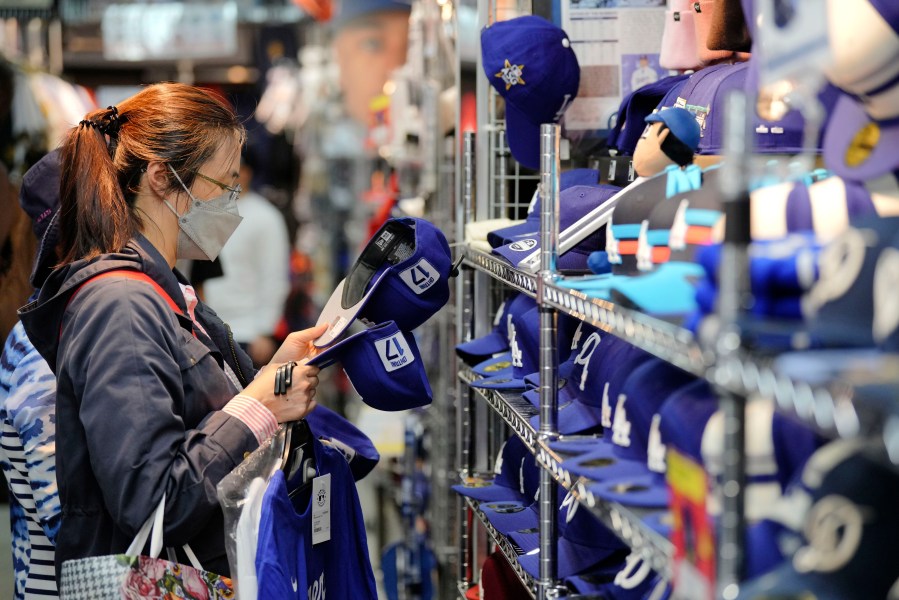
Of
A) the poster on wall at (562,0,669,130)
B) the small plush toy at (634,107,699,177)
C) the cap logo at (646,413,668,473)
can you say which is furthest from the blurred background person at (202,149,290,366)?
the cap logo at (646,413,668,473)

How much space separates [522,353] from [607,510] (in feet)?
3.40

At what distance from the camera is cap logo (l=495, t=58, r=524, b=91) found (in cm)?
276

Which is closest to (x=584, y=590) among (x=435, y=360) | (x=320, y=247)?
(x=435, y=360)

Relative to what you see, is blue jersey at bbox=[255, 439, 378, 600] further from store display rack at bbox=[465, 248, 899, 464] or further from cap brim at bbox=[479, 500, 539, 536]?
store display rack at bbox=[465, 248, 899, 464]

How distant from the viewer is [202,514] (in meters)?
1.99

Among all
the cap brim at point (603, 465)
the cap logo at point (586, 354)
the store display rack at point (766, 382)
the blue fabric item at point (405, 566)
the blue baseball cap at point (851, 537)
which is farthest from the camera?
the blue fabric item at point (405, 566)

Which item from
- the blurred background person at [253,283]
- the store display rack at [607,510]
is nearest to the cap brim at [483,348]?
the store display rack at [607,510]

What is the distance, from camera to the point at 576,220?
6.93 feet

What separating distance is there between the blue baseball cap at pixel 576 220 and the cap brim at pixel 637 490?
66 cm

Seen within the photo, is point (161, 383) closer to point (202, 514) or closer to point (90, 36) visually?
point (202, 514)

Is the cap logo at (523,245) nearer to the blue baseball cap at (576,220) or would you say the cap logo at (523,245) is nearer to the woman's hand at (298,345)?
the blue baseball cap at (576,220)

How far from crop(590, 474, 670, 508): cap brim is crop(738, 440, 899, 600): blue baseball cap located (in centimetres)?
33

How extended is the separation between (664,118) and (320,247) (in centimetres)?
792

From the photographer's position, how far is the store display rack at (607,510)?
1.23 metres
